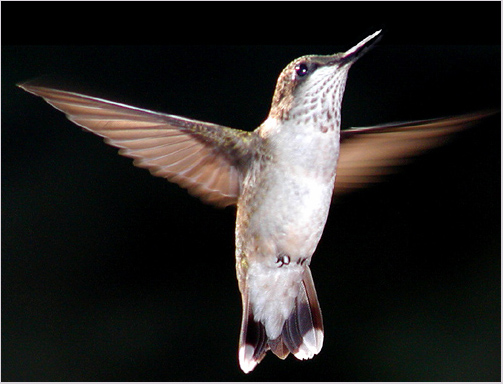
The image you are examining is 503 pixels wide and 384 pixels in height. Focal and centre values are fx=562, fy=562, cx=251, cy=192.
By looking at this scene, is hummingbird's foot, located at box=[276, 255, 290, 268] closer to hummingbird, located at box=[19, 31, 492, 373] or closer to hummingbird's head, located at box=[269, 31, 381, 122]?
hummingbird, located at box=[19, 31, 492, 373]

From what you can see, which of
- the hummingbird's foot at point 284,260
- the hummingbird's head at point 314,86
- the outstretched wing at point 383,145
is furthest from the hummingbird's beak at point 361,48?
the hummingbird's foot at point 284,260

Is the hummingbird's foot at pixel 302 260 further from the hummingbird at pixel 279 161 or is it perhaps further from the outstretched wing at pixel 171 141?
the outstretched wing at pixel 171 141

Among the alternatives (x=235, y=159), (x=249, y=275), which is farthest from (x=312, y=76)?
(x=249, y=275)

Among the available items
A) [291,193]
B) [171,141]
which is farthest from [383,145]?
[171,141]

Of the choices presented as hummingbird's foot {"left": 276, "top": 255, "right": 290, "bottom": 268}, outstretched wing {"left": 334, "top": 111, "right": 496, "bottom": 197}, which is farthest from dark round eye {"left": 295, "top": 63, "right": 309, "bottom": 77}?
hummingbird's foot {"left": 276, "top": 255, "right": 290, "bottom": 268}

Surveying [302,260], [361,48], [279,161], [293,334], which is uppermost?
[361,48]

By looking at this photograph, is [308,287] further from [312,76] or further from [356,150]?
[312,76]

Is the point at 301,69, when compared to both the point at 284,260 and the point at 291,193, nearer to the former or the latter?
the point at 291,193
